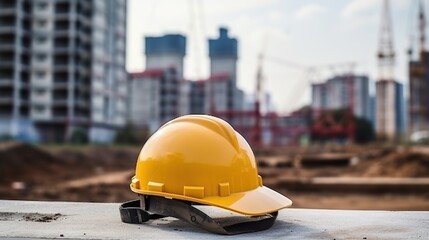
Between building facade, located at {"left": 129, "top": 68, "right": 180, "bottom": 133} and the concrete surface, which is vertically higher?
building facade, located at {"left": 129, "top": 68, "right": 180, "bottom": 133}

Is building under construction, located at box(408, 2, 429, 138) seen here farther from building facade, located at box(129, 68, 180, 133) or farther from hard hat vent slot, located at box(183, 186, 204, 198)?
hard hat vent slot, located at box(183, 186, 204, 198)

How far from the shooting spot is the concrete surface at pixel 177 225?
121 inches

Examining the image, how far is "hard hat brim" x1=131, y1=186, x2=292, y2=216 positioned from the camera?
3270mm

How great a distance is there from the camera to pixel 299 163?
2488 cm

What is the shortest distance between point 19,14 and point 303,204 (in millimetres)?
42426

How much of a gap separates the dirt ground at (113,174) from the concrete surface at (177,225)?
310 inches

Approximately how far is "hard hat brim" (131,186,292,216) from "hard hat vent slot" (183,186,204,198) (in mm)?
29

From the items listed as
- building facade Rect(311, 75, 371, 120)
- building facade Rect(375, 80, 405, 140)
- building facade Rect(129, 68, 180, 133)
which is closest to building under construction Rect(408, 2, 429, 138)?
building facade Rect(375, 80, 405, 140)

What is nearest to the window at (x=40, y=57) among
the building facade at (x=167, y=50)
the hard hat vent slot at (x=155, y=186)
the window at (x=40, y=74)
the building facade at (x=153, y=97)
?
the window at (x=40, y=74)

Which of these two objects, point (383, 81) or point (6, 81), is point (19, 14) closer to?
point (6, 81)

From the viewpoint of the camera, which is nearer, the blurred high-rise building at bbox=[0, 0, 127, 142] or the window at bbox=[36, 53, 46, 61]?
the blurred high-rise building at bbox=[0, 0, 127, 142]

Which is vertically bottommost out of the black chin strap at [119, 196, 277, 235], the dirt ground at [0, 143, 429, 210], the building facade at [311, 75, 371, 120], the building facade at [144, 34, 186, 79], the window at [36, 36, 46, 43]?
the dirt ground at [0, 143, 429, 210]

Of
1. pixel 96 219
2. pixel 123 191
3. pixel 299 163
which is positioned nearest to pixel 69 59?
pixel 299 163

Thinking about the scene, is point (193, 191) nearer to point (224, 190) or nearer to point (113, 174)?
point (224, 190)
